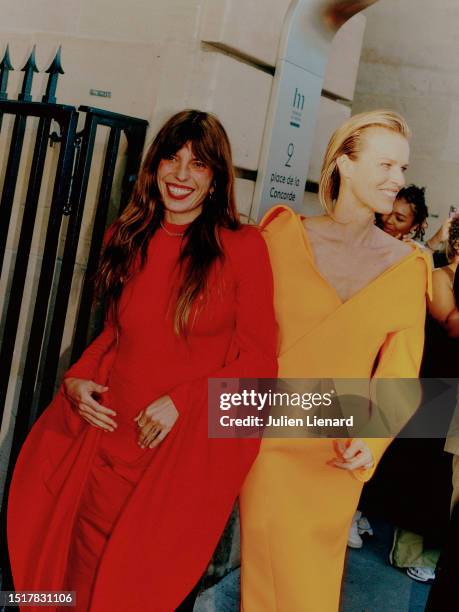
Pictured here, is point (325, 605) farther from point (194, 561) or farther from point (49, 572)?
point (49, 572)

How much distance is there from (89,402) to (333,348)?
0.75 m

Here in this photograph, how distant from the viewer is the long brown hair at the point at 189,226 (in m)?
2.26

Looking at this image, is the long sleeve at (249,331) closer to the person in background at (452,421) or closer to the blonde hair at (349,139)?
the blonde hair at (349,139)

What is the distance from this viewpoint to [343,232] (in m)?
2.40

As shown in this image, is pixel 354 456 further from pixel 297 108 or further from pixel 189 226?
pixel 297 108

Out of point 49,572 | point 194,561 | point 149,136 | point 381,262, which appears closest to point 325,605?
point 194,561

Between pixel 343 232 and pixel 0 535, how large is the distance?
1.84m

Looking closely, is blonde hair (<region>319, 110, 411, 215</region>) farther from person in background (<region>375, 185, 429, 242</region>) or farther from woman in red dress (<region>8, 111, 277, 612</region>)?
person in background (<region>375, 185, 429, 242</region>)

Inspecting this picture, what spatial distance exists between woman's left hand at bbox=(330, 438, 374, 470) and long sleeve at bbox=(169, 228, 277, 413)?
307mm

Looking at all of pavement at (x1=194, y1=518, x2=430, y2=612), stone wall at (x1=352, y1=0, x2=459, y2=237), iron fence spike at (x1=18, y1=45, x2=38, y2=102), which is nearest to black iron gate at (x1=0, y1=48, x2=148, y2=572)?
iron fence spike at (x1=18, y1=45, x2=38, y2=102)

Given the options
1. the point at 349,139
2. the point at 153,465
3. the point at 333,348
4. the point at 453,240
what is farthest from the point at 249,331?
the point at 453,240

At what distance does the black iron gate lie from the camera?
289cm

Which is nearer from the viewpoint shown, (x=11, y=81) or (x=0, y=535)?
(x=0, y=535)

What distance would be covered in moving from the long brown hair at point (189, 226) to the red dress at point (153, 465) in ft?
0.12
